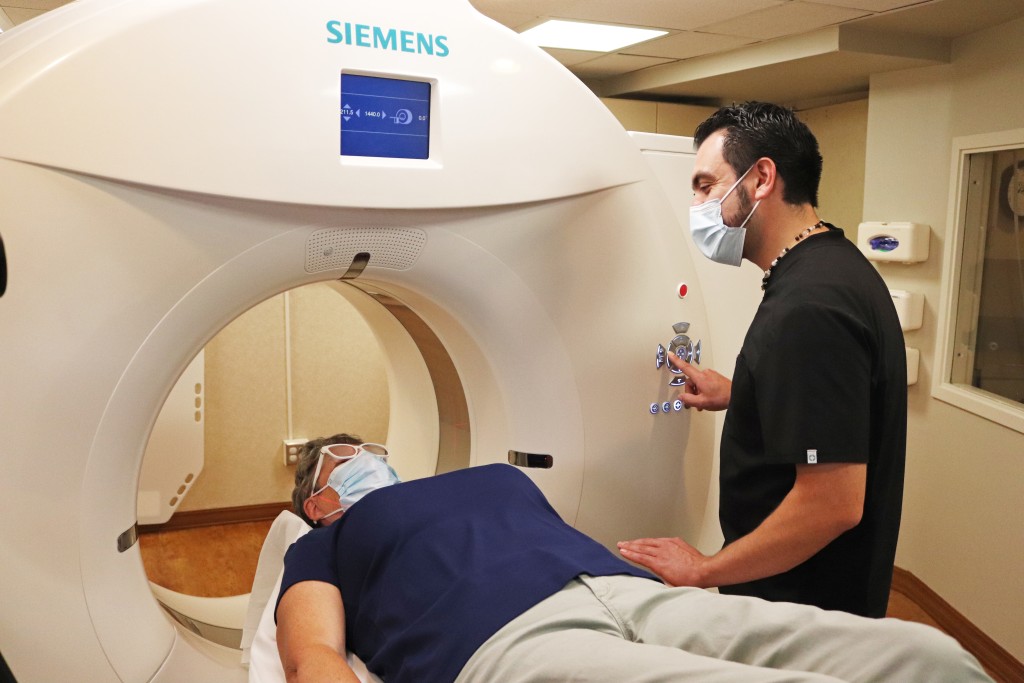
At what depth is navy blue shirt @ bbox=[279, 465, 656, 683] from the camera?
120 cm

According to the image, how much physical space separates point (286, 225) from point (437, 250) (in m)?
0.26

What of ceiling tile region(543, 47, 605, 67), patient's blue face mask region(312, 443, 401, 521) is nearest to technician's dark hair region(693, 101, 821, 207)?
patient's blue face mask region(312, 443, 401, 521)

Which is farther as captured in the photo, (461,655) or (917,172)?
(917,172)

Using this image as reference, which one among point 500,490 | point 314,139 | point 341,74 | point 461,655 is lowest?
point 461,655

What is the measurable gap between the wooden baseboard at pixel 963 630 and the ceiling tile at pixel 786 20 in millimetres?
1903

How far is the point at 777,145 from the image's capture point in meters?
1.44

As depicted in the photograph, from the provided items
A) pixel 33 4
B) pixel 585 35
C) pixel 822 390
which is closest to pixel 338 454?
pixel 822 390

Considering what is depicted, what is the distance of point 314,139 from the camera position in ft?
4.19

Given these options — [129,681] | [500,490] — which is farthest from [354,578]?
[129,681]

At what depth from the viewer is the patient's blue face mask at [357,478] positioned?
1688mm

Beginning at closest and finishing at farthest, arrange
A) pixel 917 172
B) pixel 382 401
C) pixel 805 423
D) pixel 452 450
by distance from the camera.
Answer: pixel 805 423, pixel 452 450, pixel 917 172, pixel 382 401

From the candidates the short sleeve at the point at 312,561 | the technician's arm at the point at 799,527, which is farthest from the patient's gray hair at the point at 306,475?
the technician's arm at the point at 799,527

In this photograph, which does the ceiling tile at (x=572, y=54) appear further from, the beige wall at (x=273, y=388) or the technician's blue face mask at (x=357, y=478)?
the technician's blue face mask at (x=357, y=478)

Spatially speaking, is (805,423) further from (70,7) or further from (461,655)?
(70,7)
